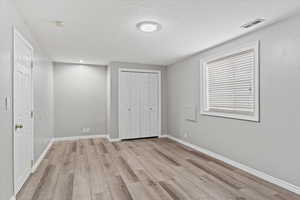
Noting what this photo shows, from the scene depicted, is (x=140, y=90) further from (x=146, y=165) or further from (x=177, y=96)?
(x=146, y=165)

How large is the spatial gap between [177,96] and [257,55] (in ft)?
8.53

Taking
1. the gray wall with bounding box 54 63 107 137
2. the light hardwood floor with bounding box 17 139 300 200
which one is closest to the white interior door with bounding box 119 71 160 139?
the gray wall with bounding box 54 63 107 137

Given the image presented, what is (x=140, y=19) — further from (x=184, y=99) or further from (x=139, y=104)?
(x=139, y=104)

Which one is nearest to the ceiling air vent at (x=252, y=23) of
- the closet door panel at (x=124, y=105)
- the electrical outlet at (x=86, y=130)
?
the closet door panel at (x=124, y=105)

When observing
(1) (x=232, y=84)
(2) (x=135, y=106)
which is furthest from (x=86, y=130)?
(1) (x=232, y=84)

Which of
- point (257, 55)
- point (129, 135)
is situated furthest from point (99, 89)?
point (257, 55)

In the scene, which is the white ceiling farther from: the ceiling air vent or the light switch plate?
the light switch plate

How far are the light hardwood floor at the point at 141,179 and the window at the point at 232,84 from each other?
1061 mm

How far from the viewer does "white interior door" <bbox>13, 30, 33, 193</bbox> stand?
211cm

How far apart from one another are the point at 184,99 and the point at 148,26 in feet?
8.58

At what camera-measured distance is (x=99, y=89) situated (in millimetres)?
5520

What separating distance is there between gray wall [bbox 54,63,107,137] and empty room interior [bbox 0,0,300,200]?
0.85m

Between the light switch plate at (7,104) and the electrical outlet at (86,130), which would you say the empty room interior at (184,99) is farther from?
the electrical outlet at (86,130)

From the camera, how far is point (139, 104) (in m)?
5.30
